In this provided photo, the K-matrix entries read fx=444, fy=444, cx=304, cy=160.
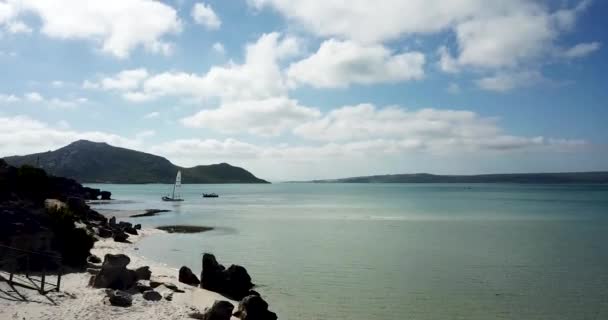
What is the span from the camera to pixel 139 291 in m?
25.2

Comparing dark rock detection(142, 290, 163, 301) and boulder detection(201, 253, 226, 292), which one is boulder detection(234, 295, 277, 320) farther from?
boulder detection(201, 253, 226, 292)

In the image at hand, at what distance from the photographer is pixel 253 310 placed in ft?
71.2

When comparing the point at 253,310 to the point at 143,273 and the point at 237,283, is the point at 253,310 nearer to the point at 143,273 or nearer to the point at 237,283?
the point at 237,283

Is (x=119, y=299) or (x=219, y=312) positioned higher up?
(x=119, y=299)

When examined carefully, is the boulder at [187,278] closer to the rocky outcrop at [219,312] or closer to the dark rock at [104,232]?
the rocky outcrop at [219,312]

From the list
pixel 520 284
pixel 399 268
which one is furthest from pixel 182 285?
pixel 520 284

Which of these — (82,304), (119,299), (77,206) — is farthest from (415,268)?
(77,206)

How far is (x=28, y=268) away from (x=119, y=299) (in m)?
6.87

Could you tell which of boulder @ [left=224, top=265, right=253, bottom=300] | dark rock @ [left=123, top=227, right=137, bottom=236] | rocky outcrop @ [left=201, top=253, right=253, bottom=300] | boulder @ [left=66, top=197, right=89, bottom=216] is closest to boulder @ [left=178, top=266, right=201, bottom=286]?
rocky outcrop @ [left=201, top=253, right=253, bottom=300]

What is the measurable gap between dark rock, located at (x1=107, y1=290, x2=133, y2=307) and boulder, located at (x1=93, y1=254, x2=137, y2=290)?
2667mm

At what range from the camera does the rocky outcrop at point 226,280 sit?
28.4m

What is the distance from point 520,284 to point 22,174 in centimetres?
4893

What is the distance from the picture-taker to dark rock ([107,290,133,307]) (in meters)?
21.9

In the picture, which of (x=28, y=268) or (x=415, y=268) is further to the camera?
(x=415, y=268)
